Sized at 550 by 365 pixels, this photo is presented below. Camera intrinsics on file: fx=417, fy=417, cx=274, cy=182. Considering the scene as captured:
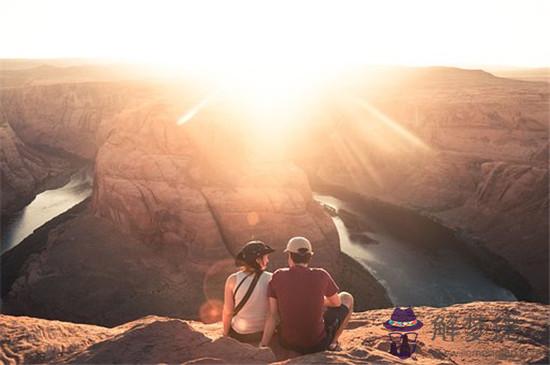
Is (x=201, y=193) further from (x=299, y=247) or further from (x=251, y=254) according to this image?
(x=299, y=247)

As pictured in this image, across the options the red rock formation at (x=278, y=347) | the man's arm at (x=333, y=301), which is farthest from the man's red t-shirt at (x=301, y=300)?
the red rock formation at (x=278, y=347)

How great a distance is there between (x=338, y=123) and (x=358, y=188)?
15.9m

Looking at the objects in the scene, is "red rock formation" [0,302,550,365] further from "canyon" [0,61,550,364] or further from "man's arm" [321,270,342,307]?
"man's arm" [321,270,342,307]

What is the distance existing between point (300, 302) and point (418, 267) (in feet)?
91.3

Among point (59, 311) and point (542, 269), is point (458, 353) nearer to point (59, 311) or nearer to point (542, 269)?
point (59, 311)

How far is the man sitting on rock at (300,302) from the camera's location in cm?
604

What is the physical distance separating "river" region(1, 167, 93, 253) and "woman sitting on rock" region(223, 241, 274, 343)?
32.9 metres

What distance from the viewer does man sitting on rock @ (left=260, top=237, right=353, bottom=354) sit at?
6.04 metres

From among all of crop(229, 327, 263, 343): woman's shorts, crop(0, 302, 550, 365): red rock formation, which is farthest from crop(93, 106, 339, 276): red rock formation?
crop(229, 327, 263, 343): woman's shorts

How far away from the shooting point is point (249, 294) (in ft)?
21.0

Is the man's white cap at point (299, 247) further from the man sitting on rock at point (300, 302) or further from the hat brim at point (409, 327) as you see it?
the hat brim at point (409, 327)

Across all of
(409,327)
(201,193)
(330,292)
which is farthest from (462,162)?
Result: (330,292)

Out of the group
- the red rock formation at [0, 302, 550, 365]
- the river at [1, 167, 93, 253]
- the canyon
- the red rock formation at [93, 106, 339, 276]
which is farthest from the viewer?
the river at [1, 167, 93, 253]

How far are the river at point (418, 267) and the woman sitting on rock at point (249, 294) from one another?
2139cm
